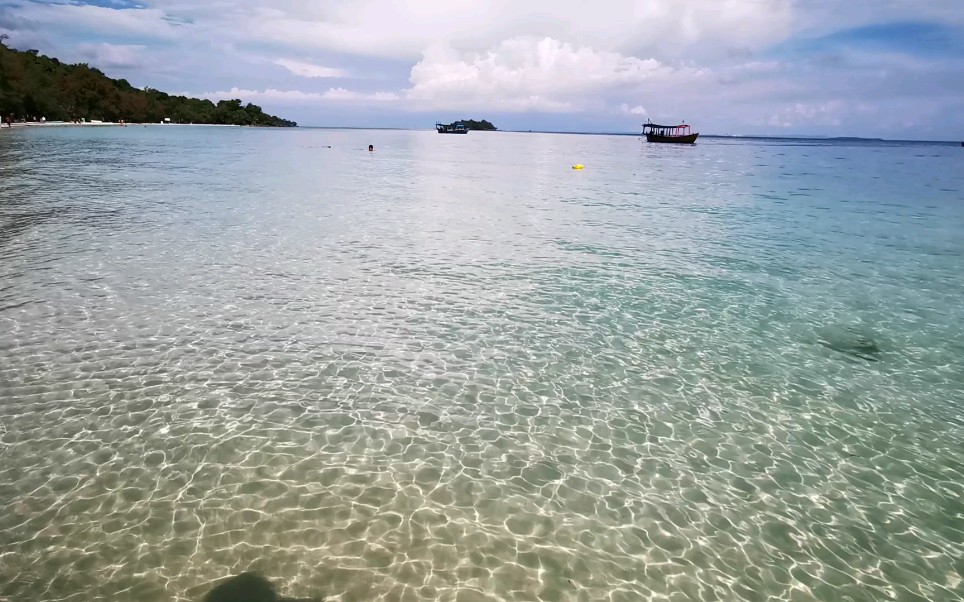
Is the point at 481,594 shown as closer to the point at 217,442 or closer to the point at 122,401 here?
the point at 217,442

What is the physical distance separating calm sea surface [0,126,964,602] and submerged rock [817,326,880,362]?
0.39 ft

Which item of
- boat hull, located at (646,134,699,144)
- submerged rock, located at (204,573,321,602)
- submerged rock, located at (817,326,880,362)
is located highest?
boat hull, located at (646,134,699,144)

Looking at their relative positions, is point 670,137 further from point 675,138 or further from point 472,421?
point 472,421

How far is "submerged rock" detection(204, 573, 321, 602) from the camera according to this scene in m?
6.27

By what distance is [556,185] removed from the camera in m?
52.4

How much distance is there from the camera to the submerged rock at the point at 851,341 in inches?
555

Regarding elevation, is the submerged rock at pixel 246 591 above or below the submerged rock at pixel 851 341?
above

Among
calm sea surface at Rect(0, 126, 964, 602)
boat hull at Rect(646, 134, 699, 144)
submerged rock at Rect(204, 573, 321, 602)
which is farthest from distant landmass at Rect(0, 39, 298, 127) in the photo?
boat hull at Rect(646, 134, 699, 144)

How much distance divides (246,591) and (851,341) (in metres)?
15.9

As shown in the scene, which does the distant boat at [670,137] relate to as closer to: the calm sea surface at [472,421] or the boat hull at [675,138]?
the boat hull at [675,138]

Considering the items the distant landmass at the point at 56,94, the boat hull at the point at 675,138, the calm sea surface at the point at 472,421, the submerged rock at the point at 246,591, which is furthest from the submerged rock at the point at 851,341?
the boat hull at the point at 675,138

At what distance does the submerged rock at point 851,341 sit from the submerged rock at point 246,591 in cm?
1443

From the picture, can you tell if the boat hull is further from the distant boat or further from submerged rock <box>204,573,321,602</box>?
submerged rock <box>204,573,321,602</box>

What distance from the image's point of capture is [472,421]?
408 inches
